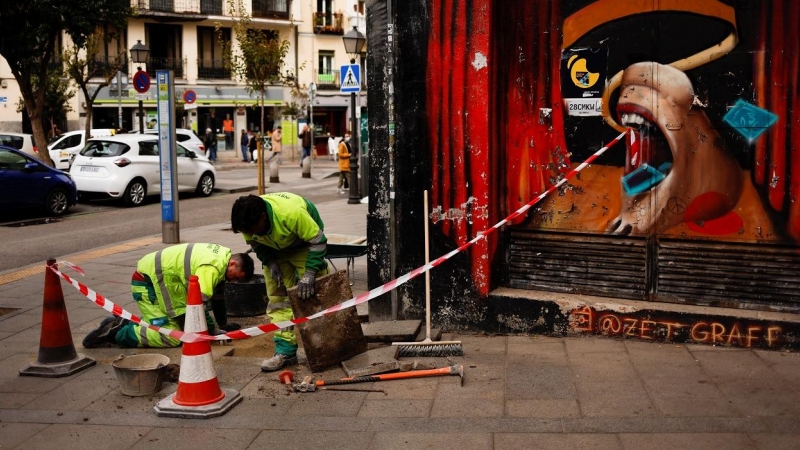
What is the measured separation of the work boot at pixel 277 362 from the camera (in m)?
6.41

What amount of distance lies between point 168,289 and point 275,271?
1.04 meters

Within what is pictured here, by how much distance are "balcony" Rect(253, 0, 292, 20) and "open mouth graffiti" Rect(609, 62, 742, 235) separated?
43.6 metres

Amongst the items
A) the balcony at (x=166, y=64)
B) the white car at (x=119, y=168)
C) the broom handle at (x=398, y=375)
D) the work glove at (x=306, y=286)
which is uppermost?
the balcony at (x=166, y=64)

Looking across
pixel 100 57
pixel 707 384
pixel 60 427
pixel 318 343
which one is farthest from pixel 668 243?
pixel 100 57

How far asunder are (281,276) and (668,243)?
309 cm

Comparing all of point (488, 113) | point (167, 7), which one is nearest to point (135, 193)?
point (488, 113)

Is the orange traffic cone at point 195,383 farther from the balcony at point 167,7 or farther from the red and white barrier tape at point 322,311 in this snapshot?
the balcony at point 167,7

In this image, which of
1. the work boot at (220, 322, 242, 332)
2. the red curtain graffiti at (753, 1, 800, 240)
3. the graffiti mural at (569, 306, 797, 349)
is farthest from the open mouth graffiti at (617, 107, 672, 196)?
the work boot at (220, 322, 242, 332)

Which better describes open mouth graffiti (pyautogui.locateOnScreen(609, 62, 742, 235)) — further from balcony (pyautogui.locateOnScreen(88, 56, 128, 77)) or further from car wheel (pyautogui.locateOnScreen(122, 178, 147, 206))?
balcony (pyautogui.locateOnScreen(88, 56, 128, 77))

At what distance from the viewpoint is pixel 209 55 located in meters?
47.0

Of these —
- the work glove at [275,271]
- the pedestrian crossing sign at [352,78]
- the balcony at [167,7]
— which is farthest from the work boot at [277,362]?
the balcony at [167,7]

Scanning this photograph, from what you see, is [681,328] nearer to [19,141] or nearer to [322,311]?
[322,311]

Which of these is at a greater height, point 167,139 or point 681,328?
point 167,139

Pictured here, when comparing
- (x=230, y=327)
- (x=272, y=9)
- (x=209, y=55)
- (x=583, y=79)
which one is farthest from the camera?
(x=272, y=9)
